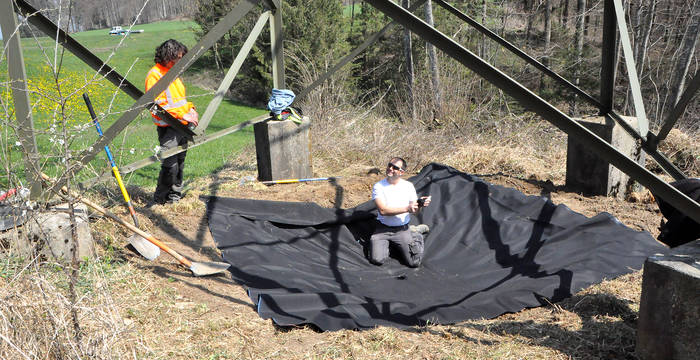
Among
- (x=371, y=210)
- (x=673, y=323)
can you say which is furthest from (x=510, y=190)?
(x=673, y=323)

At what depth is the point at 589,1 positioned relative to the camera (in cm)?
2372

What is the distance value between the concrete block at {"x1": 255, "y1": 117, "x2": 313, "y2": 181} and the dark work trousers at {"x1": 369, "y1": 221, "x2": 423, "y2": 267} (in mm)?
2016

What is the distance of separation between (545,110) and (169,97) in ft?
13.5

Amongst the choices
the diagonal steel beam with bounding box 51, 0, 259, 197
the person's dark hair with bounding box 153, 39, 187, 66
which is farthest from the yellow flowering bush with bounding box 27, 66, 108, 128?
the person's dark hair with bounding box 153, 39, 187, 66

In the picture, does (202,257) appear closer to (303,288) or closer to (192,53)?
(303,288)

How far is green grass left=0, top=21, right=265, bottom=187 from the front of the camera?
303 cm

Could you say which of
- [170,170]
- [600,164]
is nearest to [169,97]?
[170,170]

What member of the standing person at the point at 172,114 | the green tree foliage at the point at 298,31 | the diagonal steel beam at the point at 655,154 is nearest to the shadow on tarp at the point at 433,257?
the standing person at the point at 172,114

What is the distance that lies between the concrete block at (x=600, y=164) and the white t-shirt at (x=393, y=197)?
7.24 feet

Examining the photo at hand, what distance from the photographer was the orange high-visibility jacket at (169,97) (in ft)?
18.5

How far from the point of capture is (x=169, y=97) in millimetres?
5723

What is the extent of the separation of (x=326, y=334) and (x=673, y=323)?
207 centimetres

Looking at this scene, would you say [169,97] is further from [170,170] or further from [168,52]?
[170,170]

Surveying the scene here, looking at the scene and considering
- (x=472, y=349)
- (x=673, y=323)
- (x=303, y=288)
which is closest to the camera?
(x=673, y=323)
